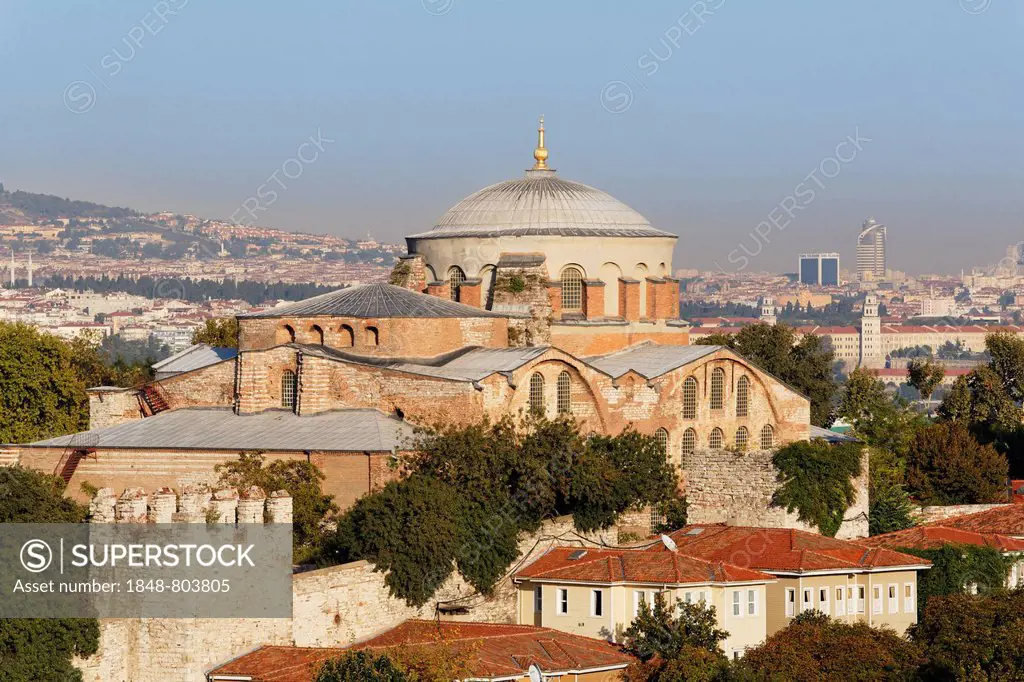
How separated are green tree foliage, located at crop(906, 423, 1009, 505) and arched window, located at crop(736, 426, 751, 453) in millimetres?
8319

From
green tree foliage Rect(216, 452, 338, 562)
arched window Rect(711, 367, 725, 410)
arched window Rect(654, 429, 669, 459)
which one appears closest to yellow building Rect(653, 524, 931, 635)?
arched window Rect(654, 429, 669, 459)

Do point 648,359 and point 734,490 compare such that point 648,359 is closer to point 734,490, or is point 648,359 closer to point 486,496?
point 734,490

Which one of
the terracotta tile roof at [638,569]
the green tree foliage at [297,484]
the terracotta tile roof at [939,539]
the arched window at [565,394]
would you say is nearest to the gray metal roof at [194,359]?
the green tree foliage at [297,484]

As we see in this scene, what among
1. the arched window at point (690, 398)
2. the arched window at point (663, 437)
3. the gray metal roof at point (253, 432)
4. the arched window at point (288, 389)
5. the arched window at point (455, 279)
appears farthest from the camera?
the arched window at point (455, 279)

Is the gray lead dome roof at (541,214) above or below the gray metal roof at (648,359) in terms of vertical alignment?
above

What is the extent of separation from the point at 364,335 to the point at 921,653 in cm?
1558

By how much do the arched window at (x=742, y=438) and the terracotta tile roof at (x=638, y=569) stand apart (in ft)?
29.6

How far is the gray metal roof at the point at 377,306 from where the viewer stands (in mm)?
49000

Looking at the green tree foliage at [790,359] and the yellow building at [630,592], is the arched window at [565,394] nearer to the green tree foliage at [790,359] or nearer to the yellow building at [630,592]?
the yellow building at [630,592]

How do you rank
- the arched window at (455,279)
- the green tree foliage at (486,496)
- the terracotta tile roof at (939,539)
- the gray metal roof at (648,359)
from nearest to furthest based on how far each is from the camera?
1. the green tree foliage at (486,496)
2. the terracotta tile roof at (939,539)
3. the gray metal roof at (648,359)
4. the arched window at (455,279)

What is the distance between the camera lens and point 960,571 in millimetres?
46438

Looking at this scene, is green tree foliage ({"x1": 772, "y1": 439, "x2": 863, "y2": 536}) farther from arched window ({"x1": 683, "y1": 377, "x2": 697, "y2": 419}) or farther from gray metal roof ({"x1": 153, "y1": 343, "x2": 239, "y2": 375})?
gray metal roof ({"x1": 153, "y1": 343, "x2": 239, "y2": 375})

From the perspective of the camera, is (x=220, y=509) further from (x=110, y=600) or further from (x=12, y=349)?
(x=12, y=349)

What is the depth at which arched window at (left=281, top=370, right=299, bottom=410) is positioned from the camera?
156ft
